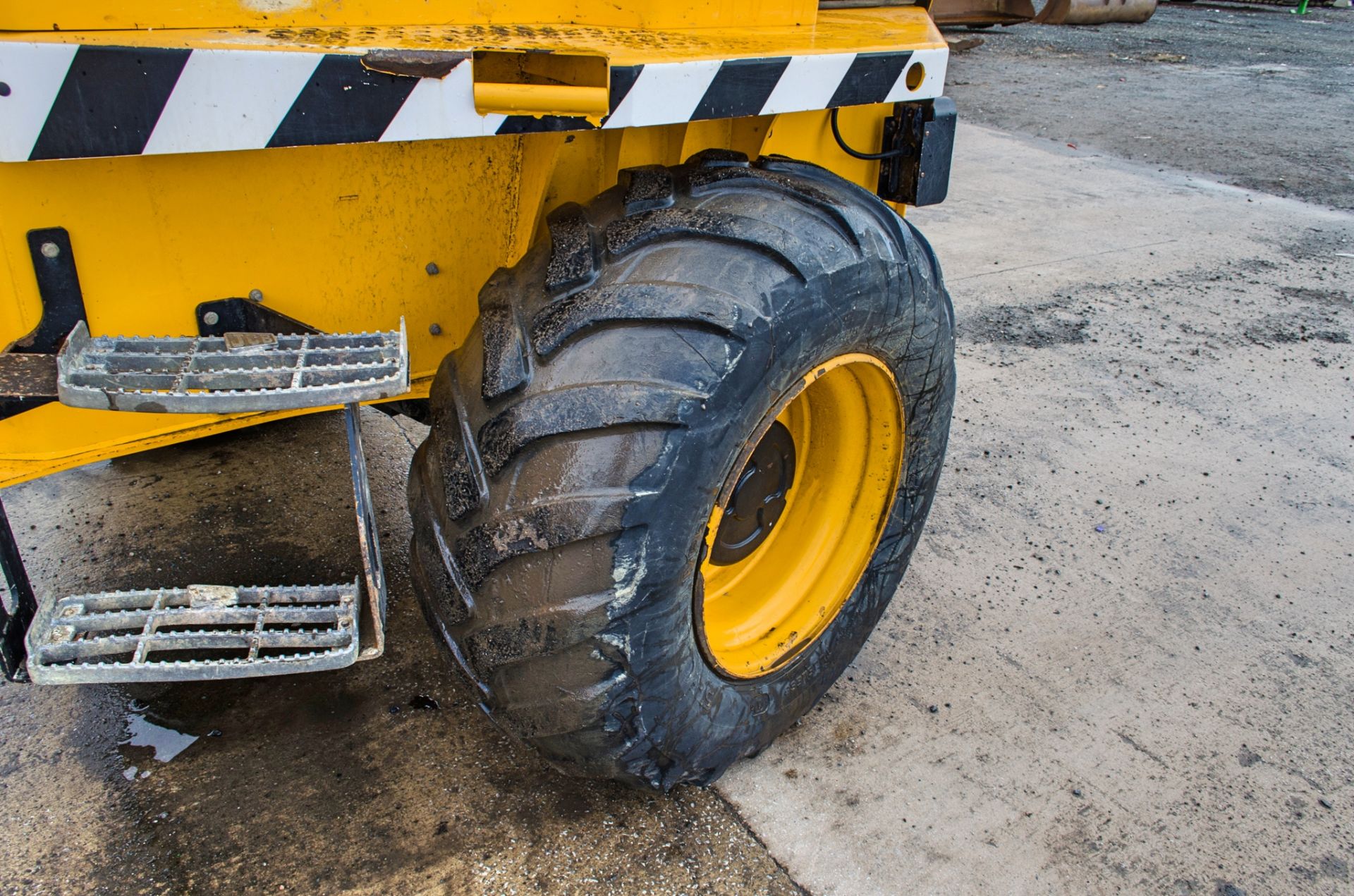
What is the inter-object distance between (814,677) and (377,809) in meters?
0.97

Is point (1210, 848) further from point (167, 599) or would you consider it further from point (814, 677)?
point (167, 599)

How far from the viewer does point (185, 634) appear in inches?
70.9

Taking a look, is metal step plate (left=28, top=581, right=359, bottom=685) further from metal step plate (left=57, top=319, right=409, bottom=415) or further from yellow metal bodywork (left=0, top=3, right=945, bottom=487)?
metal step plate (left=57, top=319, right=409, bottom=415)

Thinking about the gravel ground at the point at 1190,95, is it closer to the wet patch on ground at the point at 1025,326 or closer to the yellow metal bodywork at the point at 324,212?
the wet patch on ground at the point at 1025,326

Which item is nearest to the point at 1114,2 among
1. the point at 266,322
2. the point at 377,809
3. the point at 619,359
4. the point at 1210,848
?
the point at 619,359

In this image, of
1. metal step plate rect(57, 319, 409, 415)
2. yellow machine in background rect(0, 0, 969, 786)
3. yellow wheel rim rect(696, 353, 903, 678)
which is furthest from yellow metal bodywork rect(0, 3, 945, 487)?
yellow wheel rim rect(696, 353, 903, 678)

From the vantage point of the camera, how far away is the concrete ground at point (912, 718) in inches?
78.7

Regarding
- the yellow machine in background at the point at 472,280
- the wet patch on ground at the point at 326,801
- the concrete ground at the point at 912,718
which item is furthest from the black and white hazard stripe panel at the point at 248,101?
the concrete ground at the point at 912,718

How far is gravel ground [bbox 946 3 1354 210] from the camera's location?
26.1 feet

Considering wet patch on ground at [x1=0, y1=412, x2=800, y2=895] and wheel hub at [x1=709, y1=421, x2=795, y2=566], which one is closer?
wet patch on ground at [x1=0, y1=412, x2=800, y2=895]

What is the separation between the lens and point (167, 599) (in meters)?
1.93

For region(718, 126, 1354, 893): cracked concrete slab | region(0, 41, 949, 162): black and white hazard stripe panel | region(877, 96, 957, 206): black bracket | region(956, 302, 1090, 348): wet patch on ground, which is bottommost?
region(718, 126, 1354, 893): cracked concrete slab

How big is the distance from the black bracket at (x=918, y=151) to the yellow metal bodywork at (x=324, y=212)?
0.20 metres

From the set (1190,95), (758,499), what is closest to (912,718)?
(758,499)
